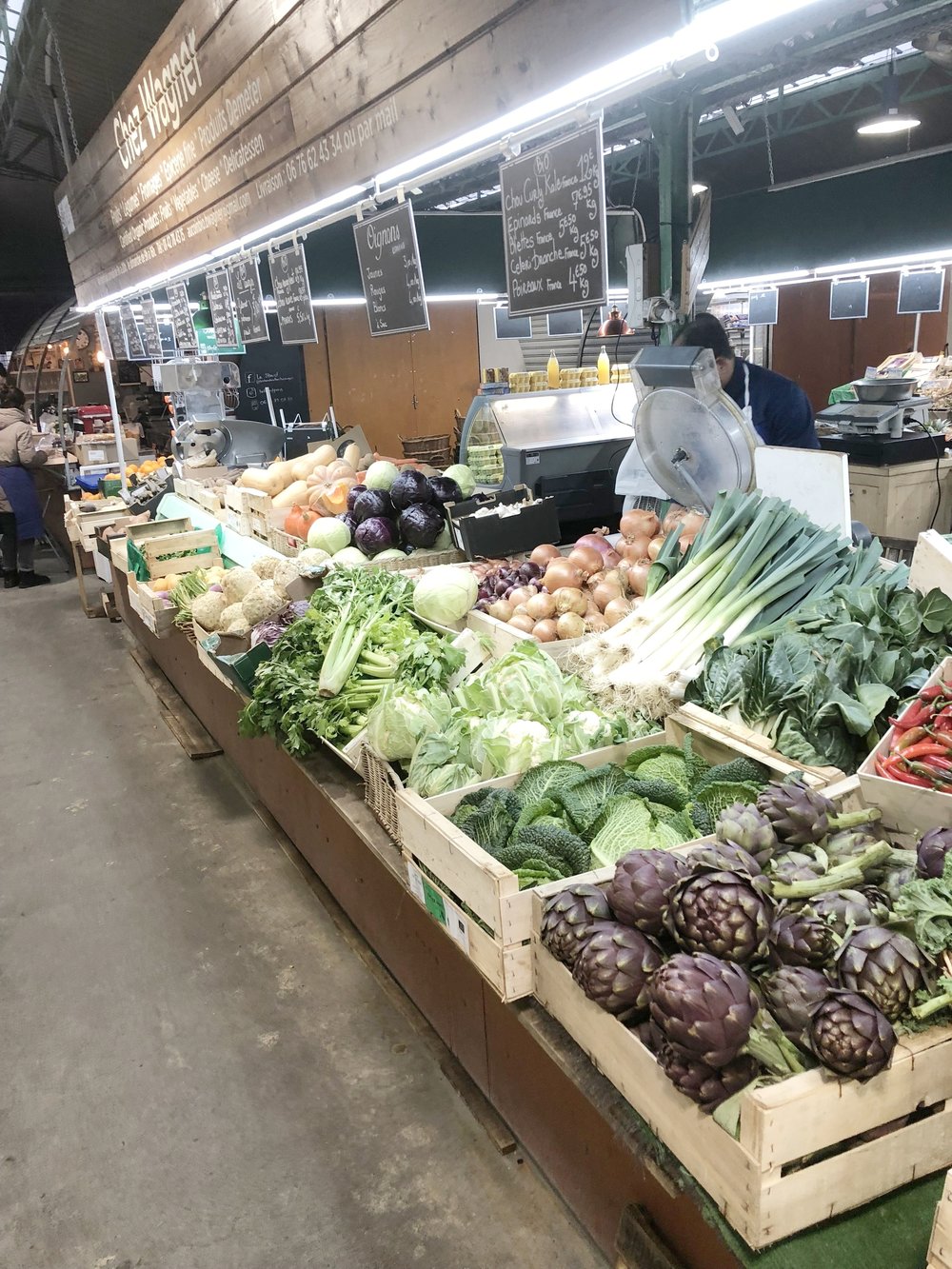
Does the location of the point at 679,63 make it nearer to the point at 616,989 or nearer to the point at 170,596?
the point at 616,989

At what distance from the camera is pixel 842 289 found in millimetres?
11211

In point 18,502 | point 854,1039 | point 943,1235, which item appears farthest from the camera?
point 18,502

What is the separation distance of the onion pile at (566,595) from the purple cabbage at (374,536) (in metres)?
0.96

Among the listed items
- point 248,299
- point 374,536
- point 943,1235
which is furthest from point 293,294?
point 943,1235

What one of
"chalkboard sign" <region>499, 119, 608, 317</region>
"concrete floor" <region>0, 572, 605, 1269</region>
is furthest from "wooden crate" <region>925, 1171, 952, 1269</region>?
"chalkboard sign" <region>499, 119, 608, 317</region>

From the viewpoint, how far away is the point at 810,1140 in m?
1.28

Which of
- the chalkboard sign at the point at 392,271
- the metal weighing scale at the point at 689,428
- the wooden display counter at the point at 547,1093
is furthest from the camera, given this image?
the chalkboard sign at the point at 392,271

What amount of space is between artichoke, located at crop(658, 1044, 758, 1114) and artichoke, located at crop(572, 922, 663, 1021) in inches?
5.7

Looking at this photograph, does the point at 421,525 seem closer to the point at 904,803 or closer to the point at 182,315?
the point at 904,803

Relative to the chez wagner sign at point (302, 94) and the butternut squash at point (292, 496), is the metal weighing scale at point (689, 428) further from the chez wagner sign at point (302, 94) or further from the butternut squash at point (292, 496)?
the butternut squash at point (292, 496)

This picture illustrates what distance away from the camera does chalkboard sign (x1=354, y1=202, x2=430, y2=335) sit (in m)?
3.85

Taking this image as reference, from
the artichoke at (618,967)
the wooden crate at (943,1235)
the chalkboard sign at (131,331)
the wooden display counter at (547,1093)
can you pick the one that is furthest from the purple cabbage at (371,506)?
the chalkboard sign at (131,331)

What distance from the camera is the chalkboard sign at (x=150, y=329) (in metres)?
8.25

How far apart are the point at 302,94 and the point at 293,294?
1.30 meters
